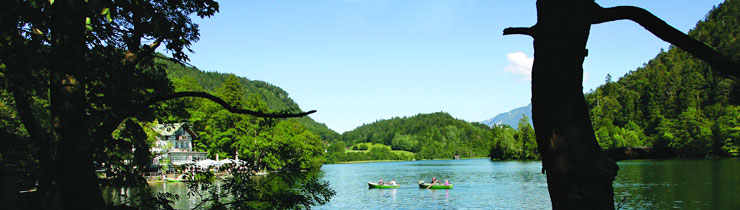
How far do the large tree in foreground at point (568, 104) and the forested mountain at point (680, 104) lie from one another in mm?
88596

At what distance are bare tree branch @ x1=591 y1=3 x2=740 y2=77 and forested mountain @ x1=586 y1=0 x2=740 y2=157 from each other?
88586mm

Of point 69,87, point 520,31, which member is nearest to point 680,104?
point 520,31

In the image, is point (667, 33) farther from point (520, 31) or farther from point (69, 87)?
point (69, 87)

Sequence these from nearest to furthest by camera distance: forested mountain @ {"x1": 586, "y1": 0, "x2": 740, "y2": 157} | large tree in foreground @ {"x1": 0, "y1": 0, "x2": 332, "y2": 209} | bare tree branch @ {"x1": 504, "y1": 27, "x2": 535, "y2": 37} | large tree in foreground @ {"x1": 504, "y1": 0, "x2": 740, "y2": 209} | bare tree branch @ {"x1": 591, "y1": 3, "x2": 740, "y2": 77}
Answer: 1. bare tree branch @ {"x1": 591, "y1": 3, "x2": 740, "y2": 77}
2. large tree in foreground @ {"x1": 504, "y1": 0, "x2": 740, "y2": 209}
3. bare tree branch @ {"x1": 504, "y1": 27, "x2": 535, "y2": 37}
4. large tree in foreground @ {"x1": 0, "y1": 0, "x2": 332, "y2": 209}
5. forested mountain @ {"x1": 586, "y1": 0, "x2": 740, "y2": 157}

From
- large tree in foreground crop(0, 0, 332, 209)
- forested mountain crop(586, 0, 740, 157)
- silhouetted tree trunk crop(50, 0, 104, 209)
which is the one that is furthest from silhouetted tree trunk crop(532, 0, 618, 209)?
forested mountain crop(586, 0, 740, 157)

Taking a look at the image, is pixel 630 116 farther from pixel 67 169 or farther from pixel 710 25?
pixel 67 169

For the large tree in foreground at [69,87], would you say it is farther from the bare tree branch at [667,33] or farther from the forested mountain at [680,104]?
the forested mountain at [680,104]

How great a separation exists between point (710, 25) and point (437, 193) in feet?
565

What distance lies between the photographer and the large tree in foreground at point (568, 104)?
2533 mm

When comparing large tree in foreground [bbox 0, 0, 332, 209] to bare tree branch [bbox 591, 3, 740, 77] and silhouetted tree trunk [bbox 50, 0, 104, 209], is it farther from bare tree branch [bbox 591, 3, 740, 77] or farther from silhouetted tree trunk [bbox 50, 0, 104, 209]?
bare tree branch [bbox 591, 3, 740, 77]

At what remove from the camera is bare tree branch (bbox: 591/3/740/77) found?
7.58 feet

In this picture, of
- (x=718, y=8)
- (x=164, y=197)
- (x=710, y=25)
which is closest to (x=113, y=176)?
(x=164, y=197)

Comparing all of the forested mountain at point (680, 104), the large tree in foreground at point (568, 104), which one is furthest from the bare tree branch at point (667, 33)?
the forested mountain at point (680, 104)

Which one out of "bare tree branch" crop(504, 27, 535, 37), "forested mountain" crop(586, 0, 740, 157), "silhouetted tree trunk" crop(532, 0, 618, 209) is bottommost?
"silhouetted tree trunk" crop(532, 0, 618, 209)
